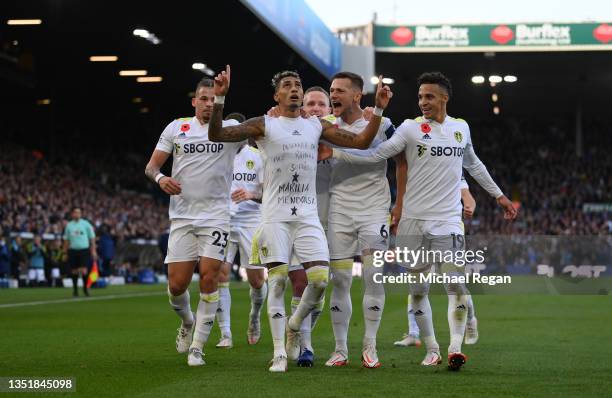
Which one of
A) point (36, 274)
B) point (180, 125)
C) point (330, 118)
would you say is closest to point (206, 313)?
point (180, 125)

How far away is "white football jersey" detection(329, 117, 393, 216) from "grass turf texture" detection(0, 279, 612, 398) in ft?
4.60

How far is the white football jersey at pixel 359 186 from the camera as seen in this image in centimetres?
982

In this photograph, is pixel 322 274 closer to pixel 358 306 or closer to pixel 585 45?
pixel 358 306

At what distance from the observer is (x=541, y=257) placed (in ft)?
135

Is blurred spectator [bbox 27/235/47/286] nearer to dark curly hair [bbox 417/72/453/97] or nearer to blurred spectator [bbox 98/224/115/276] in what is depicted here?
blurred spectator [bbox 98/224/115/276]

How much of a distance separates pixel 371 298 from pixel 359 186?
100 centimetres

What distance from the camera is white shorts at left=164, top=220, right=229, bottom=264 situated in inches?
397

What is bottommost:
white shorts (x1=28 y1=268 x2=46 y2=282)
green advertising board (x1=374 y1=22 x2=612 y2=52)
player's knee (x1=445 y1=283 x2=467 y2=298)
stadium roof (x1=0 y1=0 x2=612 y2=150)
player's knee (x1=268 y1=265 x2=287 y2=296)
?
white shorts (x1=28 y1=268 x2=46 y2=282)

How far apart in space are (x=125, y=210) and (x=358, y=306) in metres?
23.0

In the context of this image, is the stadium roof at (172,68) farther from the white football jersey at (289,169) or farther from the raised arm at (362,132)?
the white football jersey at (289,169)

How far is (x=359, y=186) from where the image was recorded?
9875 millimetres

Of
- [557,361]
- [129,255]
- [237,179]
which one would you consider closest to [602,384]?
[557,361]

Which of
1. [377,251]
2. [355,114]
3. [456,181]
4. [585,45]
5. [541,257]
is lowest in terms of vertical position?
[541,257]

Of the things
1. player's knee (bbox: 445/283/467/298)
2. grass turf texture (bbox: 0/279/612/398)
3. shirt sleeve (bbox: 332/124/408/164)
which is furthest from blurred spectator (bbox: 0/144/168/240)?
player's knee (bbox: 445/283/467/298)
